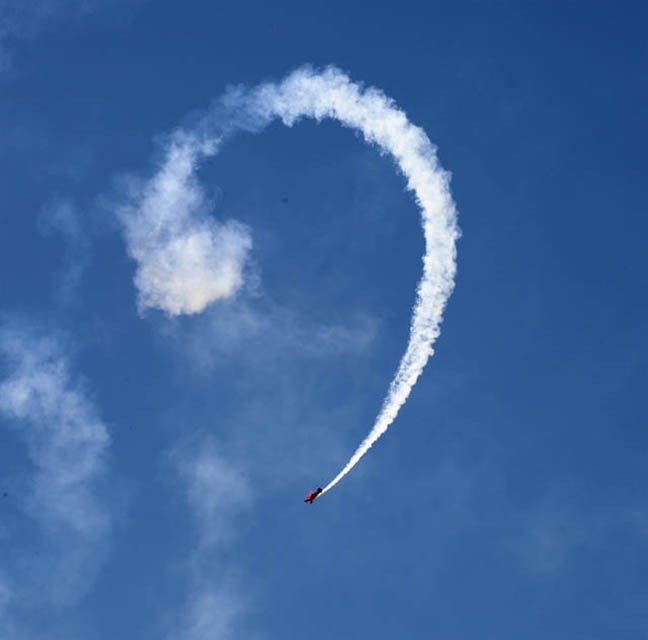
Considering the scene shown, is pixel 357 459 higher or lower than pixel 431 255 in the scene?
lower

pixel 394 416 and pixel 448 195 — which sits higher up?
pixel 448 195

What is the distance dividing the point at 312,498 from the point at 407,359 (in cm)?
1425

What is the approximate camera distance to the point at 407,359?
13700 cm

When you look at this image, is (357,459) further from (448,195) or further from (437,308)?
(448,195)

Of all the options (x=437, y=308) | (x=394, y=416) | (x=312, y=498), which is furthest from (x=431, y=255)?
(x=312, y=498)

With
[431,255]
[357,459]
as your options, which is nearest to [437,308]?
[431,255]

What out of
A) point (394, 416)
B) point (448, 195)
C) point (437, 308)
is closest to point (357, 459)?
point (394, 416)

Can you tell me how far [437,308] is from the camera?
5374 inches

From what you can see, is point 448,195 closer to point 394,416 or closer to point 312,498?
point 394,416

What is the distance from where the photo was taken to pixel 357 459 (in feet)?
451

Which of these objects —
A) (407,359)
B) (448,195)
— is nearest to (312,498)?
(407,359)

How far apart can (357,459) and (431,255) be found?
1759 cm

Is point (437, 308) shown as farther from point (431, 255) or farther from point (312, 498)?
point (312, 498)

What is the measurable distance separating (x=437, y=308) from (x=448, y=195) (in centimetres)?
912
